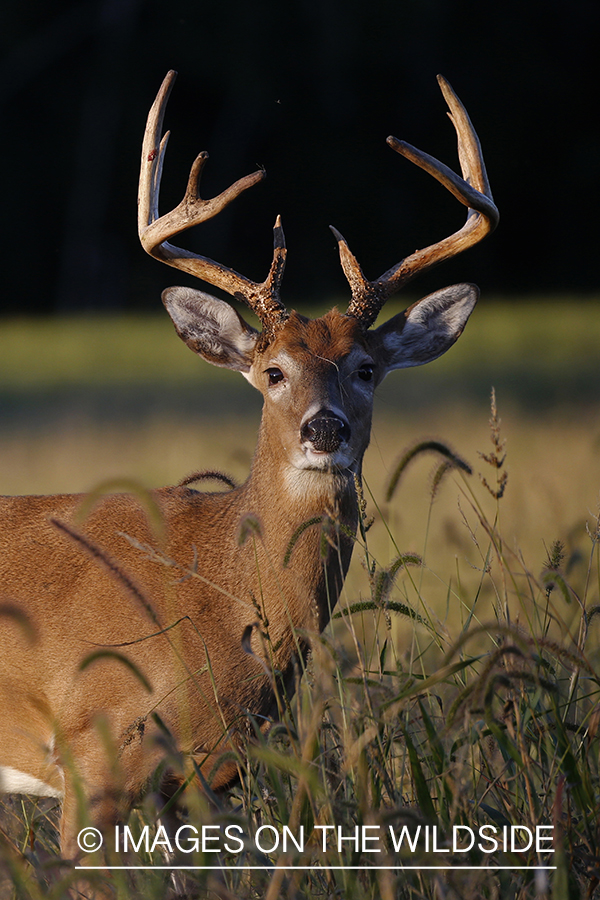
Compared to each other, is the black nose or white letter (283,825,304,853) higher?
the black nose

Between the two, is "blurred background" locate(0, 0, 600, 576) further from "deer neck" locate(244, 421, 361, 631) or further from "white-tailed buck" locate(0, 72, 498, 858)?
"deer neck" locate(244, 421, 361, 631)

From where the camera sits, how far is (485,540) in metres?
7.81

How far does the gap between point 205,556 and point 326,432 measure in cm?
71

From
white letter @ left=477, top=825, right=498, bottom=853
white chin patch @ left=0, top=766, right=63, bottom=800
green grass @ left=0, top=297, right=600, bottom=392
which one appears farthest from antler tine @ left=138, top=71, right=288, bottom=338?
green grass @ left=0, top=297, right=600, bottom=392

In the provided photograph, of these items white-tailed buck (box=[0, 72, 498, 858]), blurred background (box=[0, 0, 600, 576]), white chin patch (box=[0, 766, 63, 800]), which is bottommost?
white chin patch (box=[0, 766, 63, 800])

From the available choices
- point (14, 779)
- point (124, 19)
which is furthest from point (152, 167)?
point (124, 19)

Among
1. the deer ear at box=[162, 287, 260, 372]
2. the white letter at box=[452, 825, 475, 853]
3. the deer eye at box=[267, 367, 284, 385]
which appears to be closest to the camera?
the white letter at box=[452, 825, 475, 853]

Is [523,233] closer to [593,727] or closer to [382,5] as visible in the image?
[382,5]

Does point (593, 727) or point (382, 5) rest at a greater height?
point (382, 5)

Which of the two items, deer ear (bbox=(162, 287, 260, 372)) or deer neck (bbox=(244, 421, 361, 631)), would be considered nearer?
deer neck (bbox=(244, 421, 361, 631))

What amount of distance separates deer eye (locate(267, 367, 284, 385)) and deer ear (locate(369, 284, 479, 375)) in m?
0.58

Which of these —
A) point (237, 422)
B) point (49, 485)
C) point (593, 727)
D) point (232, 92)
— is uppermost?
point (232, 92)

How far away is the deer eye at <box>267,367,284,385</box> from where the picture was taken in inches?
170

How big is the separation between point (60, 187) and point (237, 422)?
84.8 feet
